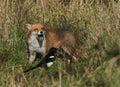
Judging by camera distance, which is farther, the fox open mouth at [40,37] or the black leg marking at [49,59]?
the fox open mouth at [40,37]

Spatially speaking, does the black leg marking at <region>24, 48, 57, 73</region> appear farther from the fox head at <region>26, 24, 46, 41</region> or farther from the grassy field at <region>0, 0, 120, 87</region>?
the fox head at <region>26, 24, 46, 41</region>

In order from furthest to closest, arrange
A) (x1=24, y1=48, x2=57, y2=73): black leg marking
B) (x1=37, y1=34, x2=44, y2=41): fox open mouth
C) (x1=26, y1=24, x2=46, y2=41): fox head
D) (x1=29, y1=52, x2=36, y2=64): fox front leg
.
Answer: (x1=37, y1=34, x2=44, y2=41): fox open mouth < (x1=26, y1=24, x2=46, y2=41): fox head < (x1=29, y1=52, x2=36, y2=64): fox front leg < (x1=24, y1=48, x2=57, y2=73): black leg marking

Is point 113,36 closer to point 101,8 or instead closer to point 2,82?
point 101,8

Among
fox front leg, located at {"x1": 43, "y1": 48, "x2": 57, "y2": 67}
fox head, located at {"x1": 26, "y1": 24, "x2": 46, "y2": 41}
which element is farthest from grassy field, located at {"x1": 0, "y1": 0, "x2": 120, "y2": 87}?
fox head, located at {"x1": 26, "y1": 24, "x2": 46, "y2": 41}

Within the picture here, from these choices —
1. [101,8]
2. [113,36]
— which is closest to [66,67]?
[113,36]

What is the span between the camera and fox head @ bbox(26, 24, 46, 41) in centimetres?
857

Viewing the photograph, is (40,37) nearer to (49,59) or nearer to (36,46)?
(36,46)

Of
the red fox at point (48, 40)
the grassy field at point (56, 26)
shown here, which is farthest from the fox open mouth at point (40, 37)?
the grassy field at point (56, 26)

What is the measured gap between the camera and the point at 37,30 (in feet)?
28.1

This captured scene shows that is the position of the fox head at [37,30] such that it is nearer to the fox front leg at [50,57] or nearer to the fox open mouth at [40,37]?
the fox open mouth at [40,37]

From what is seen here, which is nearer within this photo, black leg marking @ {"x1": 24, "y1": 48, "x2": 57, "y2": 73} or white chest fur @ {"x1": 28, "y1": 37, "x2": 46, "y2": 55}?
black leg marking @ {"x1": 24, "y1": 48, "x2": 57, "y2": 73}

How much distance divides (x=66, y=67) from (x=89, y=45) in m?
1.59

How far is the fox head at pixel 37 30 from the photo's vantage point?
857cm

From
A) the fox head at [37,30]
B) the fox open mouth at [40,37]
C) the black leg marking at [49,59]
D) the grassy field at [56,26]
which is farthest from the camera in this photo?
the fox open mouth at [40,37]
